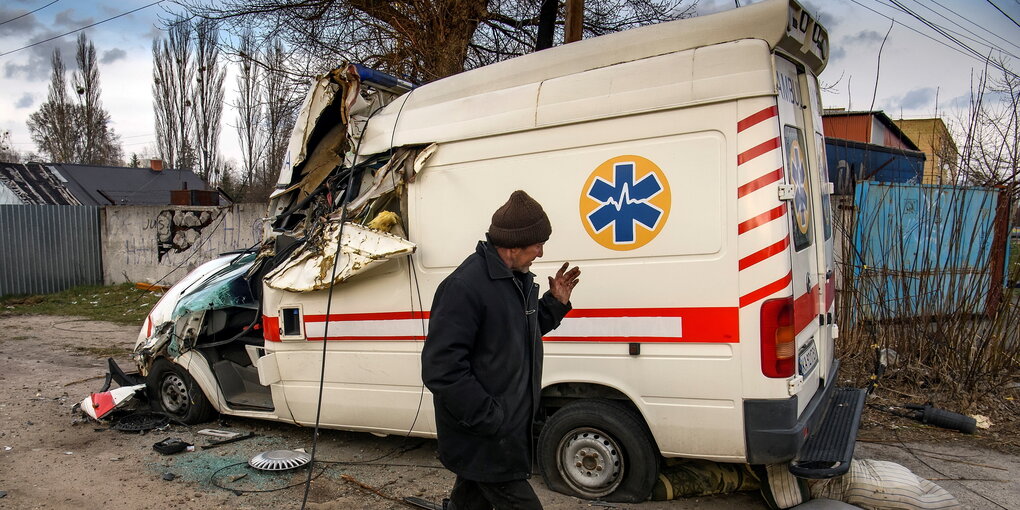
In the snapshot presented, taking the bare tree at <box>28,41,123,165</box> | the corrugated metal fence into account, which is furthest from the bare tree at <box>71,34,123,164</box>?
the corrugated metal fence

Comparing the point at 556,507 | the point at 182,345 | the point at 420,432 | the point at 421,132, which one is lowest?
the point at 556,507

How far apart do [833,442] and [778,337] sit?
895 millimetres

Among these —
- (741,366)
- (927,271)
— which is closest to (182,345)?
(741,366)

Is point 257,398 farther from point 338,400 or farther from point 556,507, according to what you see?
point 556,507

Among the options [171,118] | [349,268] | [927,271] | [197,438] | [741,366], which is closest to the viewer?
[741,366]

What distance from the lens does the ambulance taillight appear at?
3.46 metres

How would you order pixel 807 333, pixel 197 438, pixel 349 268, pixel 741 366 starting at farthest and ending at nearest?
pixel 197 438 → pixel 349 268 → pixel 807 333 → pixel 741 366

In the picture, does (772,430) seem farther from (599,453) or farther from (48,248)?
(48,248)

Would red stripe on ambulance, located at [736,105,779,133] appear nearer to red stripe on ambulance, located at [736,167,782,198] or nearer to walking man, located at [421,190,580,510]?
red stripe on ambulance, located at [736,167,782,198]

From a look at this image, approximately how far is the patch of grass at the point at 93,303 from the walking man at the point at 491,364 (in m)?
11.0

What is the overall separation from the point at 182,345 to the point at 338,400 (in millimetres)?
1771

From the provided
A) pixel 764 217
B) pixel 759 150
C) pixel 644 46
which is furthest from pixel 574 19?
pixel 764 217

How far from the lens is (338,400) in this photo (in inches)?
196

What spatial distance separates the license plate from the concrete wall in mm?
11217
